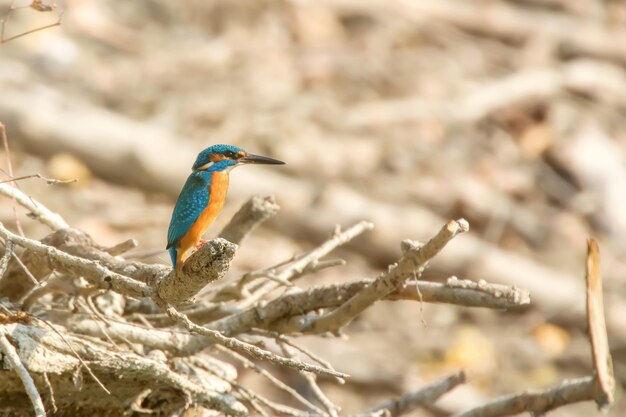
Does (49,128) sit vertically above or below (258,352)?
below

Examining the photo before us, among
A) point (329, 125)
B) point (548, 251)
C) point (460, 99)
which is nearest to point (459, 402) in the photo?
point (548, 251)

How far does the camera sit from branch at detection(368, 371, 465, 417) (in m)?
3.94

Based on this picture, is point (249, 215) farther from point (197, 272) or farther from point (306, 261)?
point (197, 272)

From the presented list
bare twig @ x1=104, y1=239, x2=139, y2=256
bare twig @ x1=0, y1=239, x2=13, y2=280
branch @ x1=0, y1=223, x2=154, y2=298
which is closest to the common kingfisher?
bare twig @ x1=104, y1=239, x2=139, y2=256

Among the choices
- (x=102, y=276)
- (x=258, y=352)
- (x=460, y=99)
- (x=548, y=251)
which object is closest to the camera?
(x=258, y=352)

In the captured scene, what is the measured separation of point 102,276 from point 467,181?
6.29 m

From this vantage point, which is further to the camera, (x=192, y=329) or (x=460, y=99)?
(x=460, y=99)

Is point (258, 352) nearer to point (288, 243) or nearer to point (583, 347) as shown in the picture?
point (288, 243)

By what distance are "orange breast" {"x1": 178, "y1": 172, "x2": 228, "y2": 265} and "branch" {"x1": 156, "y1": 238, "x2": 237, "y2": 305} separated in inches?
16.1

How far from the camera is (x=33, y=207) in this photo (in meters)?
3.43

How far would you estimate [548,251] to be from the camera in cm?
852

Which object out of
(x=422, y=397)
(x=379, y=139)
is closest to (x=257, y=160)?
(x=422, y=397)

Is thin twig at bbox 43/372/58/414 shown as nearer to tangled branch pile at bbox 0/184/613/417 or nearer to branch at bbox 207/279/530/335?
tangled branch pile at bbox 0/184/613/417

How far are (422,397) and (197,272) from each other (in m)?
1.64
